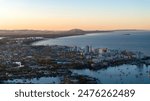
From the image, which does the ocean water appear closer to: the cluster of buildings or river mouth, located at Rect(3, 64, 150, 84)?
the cluster of buildings

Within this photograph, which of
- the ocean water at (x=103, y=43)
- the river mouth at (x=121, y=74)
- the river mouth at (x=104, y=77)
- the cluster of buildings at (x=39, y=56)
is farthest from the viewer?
the ocean water at (x=103, y=43)

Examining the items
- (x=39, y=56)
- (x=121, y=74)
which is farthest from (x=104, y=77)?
(x=39, y=56)

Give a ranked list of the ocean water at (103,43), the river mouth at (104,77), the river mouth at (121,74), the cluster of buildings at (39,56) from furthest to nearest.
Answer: the ocean water at (103,43) < the cluster of buildings at (39,56) < the river mouth at (121,74) < the river mouth at (104,77)

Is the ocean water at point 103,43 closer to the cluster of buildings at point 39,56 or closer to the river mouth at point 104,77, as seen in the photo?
the cluster of buildings at point 39,56

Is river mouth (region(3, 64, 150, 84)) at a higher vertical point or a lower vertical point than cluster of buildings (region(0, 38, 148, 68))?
lower

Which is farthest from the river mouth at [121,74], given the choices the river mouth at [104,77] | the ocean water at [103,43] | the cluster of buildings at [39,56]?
the ocean water at [103,43]

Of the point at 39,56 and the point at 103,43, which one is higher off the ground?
the point at 39,56

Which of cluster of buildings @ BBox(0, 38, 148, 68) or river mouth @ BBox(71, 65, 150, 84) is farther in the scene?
cluster of buildings @ BBox(0, 38, 148, 68)

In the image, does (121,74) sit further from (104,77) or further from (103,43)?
(103,43)

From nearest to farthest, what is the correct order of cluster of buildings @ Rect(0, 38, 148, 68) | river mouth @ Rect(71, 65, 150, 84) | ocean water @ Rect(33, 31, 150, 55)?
river mouth @ Rect(71, 65, 150, 84) < cluster of buildings @ Rect(0, 38, 148, 68) < ocean water @ Rect(33, 31, 150, 55)

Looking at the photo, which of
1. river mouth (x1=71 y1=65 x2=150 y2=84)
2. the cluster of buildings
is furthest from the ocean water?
river mouth (x1=71 y1=65 x2=150 y2=84)

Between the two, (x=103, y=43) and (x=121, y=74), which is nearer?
(x=121, y=74)
